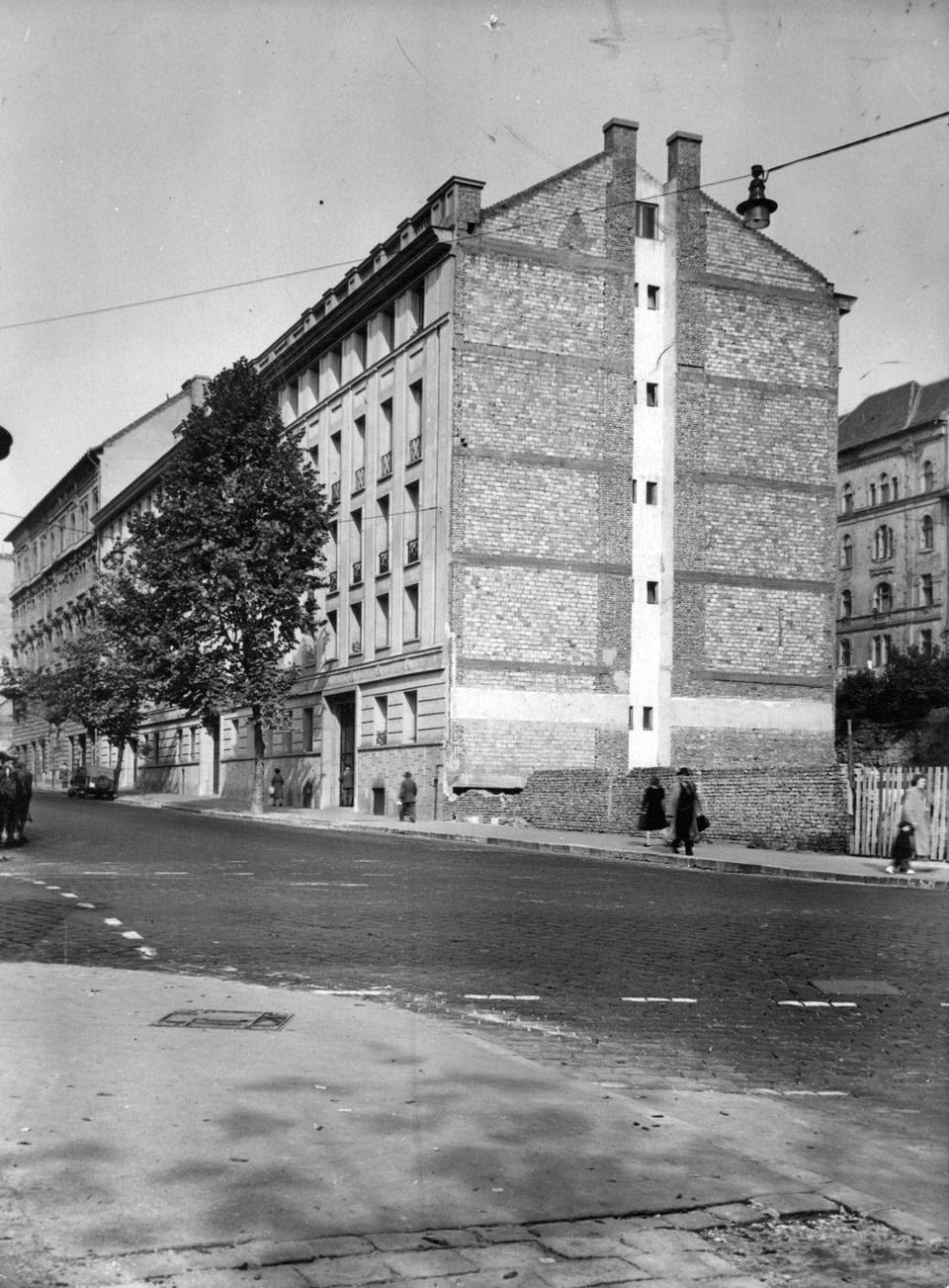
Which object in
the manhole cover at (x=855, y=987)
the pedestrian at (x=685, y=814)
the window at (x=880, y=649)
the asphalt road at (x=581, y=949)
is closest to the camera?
the asphalt road at (x=581, y=949)

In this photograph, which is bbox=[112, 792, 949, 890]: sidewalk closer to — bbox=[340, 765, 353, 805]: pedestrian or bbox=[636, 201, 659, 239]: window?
bbox=[340, 765, 353, 805]: pedestrian

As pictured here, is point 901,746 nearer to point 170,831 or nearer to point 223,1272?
point 170,831

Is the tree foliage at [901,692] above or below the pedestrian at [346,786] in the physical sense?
above

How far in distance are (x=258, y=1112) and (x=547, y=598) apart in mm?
32485

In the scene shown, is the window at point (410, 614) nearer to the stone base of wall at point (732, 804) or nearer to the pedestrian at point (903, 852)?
the stone base of wall at point (732, 804)

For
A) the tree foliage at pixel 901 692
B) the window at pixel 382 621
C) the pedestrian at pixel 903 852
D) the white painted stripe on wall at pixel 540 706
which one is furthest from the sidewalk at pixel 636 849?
the tree foliage at pixel 901 692

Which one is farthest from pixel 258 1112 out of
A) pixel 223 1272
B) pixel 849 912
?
pixel 849 912

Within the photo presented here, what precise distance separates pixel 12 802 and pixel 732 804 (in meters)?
14.0

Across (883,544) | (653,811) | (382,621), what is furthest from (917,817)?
(883,544)

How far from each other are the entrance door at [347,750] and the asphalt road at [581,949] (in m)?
22.5

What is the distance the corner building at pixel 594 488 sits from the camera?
36.6 metres

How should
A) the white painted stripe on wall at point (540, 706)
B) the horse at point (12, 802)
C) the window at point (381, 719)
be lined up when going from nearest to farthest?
the horse at point (12, 802)
the white painted stripe on wall at point (540, 706)
the window at point (381, 719)

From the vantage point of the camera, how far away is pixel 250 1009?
7.45 meters

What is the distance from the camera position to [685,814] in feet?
79.6
